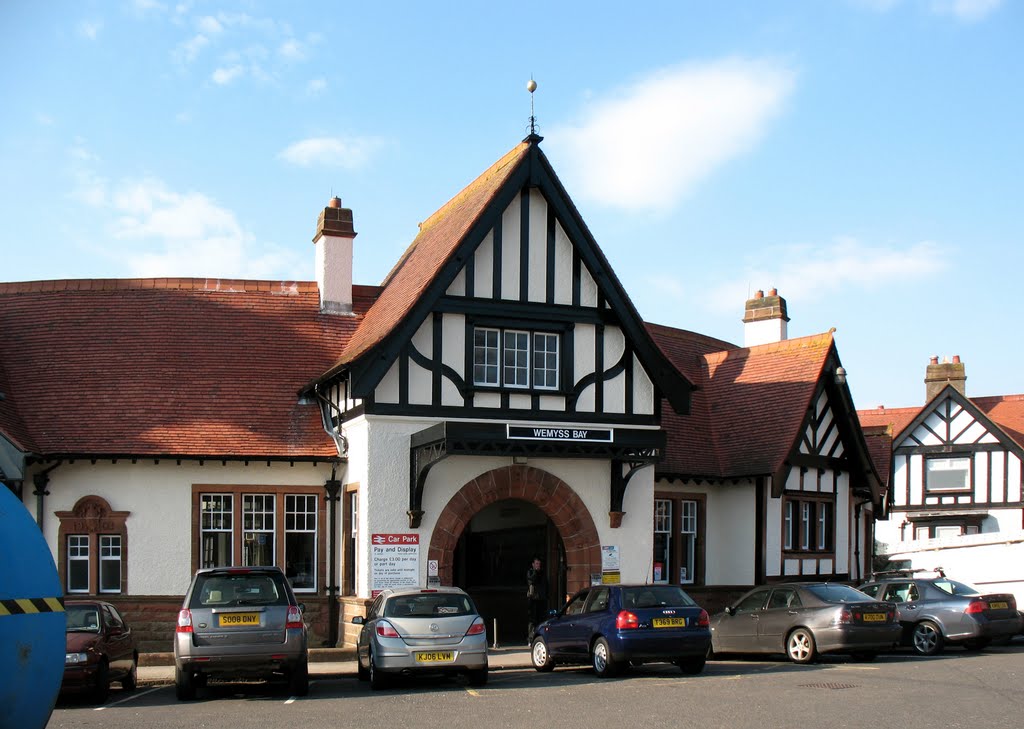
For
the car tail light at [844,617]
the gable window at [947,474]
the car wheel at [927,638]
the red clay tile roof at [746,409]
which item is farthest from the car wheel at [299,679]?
the gable window at [947,474]

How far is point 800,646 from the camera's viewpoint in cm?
1912

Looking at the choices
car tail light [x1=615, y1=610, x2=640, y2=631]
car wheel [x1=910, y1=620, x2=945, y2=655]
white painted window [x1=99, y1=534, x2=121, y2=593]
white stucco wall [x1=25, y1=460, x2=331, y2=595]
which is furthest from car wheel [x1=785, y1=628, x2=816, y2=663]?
white painted window [x1=99, y1=534, x2=121, y2=593]

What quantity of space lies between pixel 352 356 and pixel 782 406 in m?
10.9

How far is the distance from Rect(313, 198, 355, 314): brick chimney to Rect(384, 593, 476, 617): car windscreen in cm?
1096

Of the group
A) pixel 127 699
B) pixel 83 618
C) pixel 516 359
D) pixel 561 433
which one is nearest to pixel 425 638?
pixel 127 699

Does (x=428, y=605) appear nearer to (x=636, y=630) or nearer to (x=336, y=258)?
(x=636, y=630)

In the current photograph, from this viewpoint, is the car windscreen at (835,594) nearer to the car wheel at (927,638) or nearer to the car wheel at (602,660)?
the car wheel at (927,638)

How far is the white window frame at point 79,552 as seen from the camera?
22.4 m

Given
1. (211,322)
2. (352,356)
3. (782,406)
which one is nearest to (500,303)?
(352,356)

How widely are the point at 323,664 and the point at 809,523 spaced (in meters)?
13.0

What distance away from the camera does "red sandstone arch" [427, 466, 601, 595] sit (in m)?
21.9

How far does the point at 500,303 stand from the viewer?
22.5 metres

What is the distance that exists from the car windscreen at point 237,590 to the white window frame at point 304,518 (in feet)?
24.8

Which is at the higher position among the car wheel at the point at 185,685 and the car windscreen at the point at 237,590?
the car windscreen at the point at 237,590
